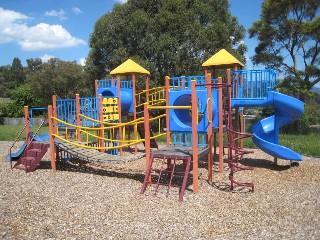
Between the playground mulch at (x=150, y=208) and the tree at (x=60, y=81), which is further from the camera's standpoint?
the tree at (x=60, y=81)

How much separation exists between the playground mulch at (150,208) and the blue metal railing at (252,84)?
2.53 metres

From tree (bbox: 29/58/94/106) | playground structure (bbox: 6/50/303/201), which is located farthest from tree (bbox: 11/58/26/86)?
playground structure (bbox: 6/50/303/201)

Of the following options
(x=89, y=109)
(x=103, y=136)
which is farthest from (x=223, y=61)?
(x=89, y=109)

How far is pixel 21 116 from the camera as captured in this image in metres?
42.9

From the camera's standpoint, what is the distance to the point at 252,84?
10.1 metres

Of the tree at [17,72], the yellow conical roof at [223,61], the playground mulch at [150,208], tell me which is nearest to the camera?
the playground mulch at [150,208]

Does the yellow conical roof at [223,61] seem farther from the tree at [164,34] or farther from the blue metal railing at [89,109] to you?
the tree at [164,34]

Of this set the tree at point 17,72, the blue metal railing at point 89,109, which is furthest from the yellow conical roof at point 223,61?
the tree at point 17,72

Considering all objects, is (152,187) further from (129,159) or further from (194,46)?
(194,46)

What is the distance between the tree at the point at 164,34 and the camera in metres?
22.0

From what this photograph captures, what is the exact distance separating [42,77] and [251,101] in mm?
32699

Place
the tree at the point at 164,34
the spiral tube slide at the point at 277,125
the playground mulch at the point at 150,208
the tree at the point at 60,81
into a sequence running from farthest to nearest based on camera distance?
the tree at the point at 60,81 → the tree at the point at 164,34 → the spiral tube slide at the point at 277,125 → the playground mulch at the point at 150,208

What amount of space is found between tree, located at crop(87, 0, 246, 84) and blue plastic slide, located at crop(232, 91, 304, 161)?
1245 centimetres

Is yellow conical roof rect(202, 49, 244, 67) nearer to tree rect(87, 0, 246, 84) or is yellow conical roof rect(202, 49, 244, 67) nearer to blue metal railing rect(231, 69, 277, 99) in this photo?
blue metal railing rect(231, 69, 277, 99)
